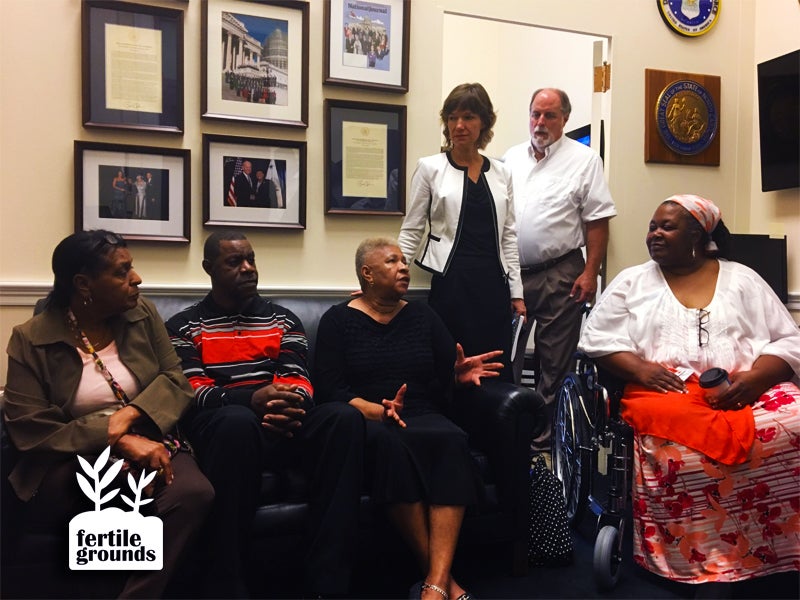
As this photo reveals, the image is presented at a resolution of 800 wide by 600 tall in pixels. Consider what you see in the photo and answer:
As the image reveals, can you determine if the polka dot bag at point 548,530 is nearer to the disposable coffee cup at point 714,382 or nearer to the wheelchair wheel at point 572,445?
the wheelchair wheel at point 572,445

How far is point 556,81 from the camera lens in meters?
4.51

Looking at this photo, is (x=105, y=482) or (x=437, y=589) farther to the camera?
(x=437, y=589)

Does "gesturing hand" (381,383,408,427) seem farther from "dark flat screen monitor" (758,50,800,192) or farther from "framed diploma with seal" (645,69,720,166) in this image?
"dark flat screen monitor" (758,50,800,192)

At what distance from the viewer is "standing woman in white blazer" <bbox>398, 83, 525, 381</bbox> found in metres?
2.76

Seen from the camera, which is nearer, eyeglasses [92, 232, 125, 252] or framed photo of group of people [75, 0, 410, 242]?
eyeglasses [92, 232, 125, 252]

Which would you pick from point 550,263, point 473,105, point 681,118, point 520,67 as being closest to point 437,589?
point 550,263

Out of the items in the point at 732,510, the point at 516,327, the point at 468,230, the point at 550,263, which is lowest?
the point at 732,510

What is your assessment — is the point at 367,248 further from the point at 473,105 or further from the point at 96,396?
the point at 96,396

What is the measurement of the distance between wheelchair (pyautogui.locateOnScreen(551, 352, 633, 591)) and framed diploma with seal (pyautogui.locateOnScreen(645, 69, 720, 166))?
5.09 feet

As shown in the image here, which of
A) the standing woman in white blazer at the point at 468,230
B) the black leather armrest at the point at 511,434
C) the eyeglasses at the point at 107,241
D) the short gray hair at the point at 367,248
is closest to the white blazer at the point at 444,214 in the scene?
the standing woman in white blazer at the point at 468,230

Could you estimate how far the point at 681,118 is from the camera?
140 inches

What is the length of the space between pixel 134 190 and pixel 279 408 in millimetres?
1178

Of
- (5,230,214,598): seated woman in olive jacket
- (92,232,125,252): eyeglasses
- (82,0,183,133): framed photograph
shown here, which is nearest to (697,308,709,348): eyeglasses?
(5,230,214,598): seated woman in olive jacket

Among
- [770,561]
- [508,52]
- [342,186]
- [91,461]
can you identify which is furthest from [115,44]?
[508,52]
